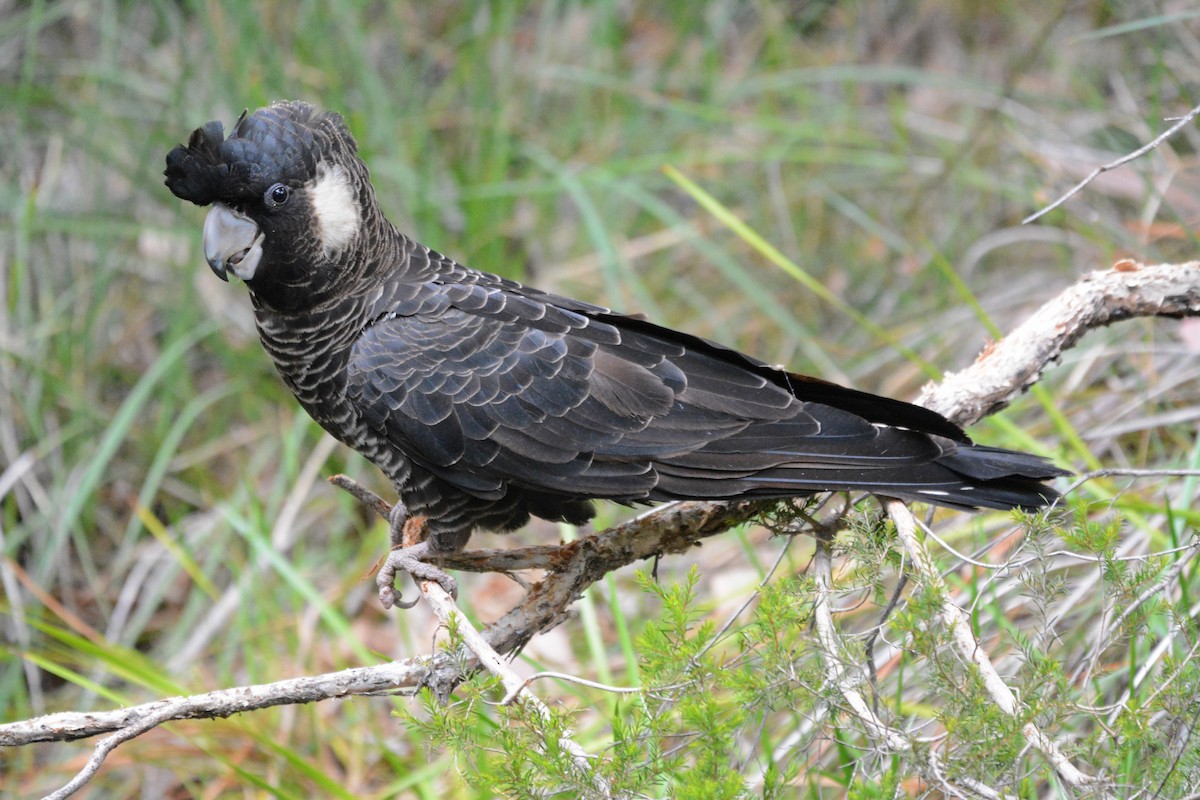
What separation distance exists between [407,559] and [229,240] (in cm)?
91

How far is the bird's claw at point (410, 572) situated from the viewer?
8.52 feet

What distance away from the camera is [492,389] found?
8.45 feet

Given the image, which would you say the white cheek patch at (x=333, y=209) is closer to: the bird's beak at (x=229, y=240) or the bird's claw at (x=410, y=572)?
the bird's beak at (x=229, y=240)

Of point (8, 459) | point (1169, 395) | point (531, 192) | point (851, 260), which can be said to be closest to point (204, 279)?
point (8, 459)

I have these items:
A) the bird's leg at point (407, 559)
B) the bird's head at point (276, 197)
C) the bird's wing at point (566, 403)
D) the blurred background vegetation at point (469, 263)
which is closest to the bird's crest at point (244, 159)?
the bird's head at point (276, 197)

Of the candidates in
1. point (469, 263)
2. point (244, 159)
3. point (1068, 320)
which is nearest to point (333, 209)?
point (244, 159)

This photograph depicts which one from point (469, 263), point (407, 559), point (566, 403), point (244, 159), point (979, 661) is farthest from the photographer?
point (469, 263)

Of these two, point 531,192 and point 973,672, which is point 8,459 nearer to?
point 531,192

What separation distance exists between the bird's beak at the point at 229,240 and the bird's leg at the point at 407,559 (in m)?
0.82

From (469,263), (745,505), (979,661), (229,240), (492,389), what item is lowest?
(979,661)

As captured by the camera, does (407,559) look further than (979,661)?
Yes

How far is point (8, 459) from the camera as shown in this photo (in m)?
4.44

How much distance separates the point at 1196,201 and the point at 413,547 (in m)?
3.36

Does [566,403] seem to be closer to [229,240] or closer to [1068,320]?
[229,240]
